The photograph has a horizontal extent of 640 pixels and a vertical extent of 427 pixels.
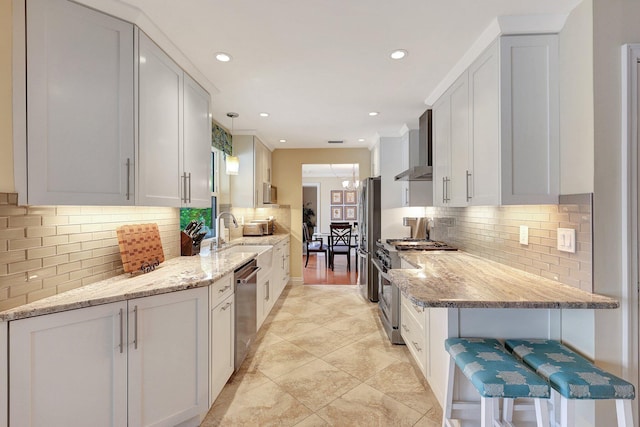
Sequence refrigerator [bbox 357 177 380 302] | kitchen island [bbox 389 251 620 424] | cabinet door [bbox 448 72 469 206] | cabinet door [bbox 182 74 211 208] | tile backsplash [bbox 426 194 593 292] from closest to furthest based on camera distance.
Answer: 1. kitchen island [bbox 389 251 620 424]
2. tile backsplash [bbox 426 194 593 292]
3. cabinet door [bbox 448 72 469 206]
4. cabinet door [bbox 182 74 211 208]
5. refrigerator [bbox 357 177 380 302]

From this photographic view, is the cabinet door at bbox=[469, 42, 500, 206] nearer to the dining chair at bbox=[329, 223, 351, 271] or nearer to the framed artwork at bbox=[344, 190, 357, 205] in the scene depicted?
the dining chair at bbox=[329, 223, 351, 271]

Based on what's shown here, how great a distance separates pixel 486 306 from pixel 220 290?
5.16 feet

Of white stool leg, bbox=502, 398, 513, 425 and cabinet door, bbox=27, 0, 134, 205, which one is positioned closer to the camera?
cabinet door, bbox=27, 0, 134, 205

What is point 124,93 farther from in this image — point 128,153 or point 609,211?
point 609,211

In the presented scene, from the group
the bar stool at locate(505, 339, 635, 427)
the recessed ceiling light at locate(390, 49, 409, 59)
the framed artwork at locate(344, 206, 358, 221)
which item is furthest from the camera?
the framed artwork at locate(344, 206, 358, 221)

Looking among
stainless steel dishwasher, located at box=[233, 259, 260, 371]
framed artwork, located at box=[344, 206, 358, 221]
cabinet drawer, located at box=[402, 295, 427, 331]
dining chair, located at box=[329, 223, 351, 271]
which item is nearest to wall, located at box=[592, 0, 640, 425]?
cabinet drawer, located at box=[402, 295, 427, 331]

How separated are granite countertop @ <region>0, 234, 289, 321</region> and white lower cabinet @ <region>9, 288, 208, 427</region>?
0.12 ft

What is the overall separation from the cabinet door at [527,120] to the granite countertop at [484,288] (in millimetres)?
473

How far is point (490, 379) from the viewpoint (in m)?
1.14

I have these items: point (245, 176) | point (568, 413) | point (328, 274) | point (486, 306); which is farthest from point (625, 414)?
point (328, 274)

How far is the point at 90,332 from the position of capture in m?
1.38

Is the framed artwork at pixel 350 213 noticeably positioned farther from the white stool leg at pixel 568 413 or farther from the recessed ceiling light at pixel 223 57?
the white stool leg at pixel 568 413

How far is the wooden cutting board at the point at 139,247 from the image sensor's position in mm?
1897

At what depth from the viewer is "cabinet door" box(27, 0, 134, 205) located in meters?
1.33
